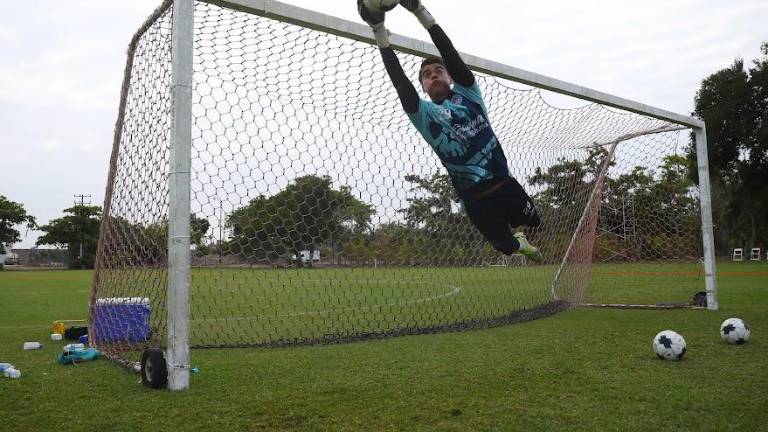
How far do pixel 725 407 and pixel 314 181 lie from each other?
455cm

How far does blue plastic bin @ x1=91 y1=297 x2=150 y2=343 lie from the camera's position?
636cm

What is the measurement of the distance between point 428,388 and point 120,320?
12.0 ft

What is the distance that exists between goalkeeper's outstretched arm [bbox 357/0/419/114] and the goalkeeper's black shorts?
1.00m

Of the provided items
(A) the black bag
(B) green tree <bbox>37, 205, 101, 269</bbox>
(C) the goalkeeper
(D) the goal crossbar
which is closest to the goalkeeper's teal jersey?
(C) the goalkeeper

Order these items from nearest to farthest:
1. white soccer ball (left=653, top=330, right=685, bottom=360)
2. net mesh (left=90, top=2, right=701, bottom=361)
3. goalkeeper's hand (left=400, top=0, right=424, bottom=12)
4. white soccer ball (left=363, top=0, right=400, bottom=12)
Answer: white soccer ball (left=363, top=0, right=400, bottom=12)
goalkeeper's hand (left=400, top=0, right=424, bottom=12)
white soccer ball (left=653, top=330, right=685, bottom=360)
net mesh (left=90, top=2, right=701, bottom=361)

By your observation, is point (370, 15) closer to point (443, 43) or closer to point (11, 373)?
point (443, 43)

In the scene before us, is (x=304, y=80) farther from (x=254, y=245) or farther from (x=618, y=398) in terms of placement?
(x=618, y=398)

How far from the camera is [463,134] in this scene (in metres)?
5.37

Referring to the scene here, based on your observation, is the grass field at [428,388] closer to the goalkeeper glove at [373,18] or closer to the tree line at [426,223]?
the tree line at [426,223]

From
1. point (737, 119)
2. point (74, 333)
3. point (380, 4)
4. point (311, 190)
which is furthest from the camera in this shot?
point (737, 119)

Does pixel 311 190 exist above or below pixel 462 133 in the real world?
below

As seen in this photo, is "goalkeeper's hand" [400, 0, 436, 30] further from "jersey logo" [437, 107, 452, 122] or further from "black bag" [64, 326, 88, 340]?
"black bag" [64, 326, 88, 340]

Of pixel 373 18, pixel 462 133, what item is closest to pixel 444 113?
pixel 462 133

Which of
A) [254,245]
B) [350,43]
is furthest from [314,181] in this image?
[350,43]
